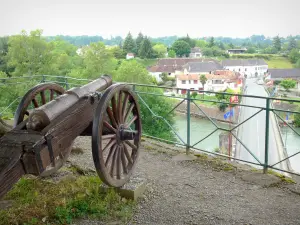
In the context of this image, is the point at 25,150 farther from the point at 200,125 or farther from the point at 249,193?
the point at 200,125

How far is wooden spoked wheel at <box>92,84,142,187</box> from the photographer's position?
3.12 m

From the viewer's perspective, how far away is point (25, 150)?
2.65 m

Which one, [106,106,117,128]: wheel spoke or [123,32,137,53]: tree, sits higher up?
[123,32,137,53]: tree

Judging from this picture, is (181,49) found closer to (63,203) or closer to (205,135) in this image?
(205,135)

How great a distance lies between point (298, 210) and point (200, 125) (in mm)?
22758

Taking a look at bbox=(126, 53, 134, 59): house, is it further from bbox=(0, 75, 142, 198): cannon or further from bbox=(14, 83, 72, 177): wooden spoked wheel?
bbox=(0, 75, 142, 198): cannon

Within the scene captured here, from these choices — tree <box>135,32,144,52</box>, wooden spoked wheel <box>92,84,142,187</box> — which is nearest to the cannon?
wooden spoked wheel <box>92,84,142,187</box>

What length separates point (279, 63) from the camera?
65875 millimetres

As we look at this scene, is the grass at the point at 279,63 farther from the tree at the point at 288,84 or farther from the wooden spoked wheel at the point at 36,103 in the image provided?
the wooden spoked wheel at the point at 36,103

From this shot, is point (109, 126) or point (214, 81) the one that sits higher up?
point (109, 126)

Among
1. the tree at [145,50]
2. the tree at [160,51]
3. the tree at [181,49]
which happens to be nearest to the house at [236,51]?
the tree at [181,49]

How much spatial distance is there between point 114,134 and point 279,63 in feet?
223

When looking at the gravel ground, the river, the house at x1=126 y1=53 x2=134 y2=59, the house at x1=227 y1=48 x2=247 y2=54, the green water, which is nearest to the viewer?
the gravel ground

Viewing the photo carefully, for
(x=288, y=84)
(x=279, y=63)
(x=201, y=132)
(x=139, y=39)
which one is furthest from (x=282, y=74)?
(x=201, y=132)
